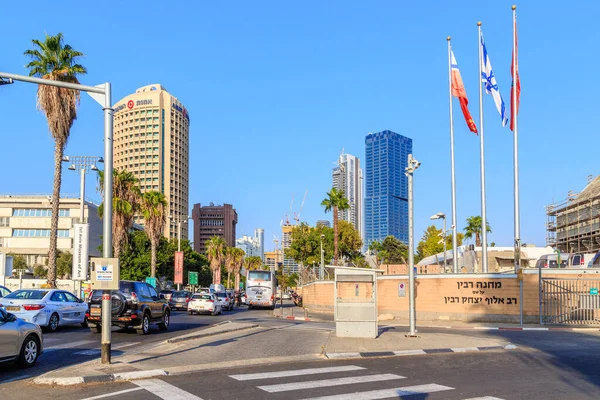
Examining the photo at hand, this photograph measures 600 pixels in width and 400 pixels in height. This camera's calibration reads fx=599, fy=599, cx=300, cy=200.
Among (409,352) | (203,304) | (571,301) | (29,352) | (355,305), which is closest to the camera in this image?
(29,352)

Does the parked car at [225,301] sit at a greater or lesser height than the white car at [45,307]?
lesser

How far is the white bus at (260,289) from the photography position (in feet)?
177

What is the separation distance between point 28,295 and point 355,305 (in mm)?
11763

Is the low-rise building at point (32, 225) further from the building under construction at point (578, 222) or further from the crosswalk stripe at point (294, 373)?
the crosswalk stripe at point (294, 373)

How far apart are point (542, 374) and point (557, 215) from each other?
61.2 metres

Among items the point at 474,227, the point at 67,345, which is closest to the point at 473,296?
the point at 67,345

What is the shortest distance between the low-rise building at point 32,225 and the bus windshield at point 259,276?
49.2m

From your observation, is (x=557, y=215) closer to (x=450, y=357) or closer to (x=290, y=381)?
(x=450, y=357)

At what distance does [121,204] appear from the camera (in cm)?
4569

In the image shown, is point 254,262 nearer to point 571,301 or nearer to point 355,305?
point 571,301

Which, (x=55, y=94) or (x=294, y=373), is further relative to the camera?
(x=55, y=94)

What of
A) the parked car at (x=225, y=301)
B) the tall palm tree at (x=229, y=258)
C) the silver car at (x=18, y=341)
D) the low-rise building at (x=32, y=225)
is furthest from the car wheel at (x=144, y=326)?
the tall palm tree at (x=229, y=258)

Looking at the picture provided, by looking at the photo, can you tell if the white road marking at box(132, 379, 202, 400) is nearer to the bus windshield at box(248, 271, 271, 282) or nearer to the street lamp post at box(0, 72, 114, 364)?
the street lamp post at box(0, 72, 114, 364)

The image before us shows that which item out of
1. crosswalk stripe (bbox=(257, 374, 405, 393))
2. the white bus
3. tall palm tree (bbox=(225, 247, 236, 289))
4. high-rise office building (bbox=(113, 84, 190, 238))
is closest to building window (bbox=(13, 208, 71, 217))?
tall palm tree (bbox=(225, 247, 236, 289))
